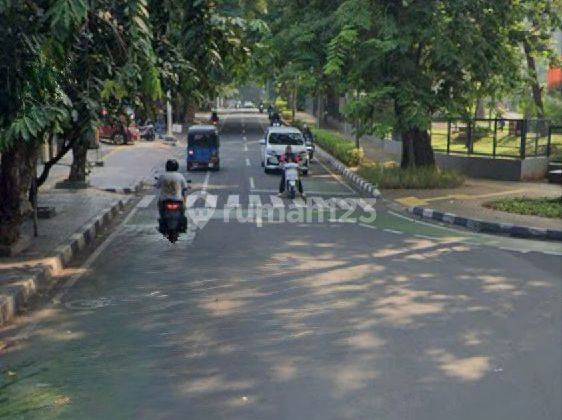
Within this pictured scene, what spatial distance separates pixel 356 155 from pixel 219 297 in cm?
2075

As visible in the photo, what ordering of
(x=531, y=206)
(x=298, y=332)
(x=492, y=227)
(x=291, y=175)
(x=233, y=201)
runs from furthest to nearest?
(x=291, y=175) < (x=233, y=201) < (x=531, y=206) < (x=492, y=227) < (x=298, y=332)

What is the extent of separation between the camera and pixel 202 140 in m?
29.0

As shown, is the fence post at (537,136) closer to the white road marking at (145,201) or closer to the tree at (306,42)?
the tree at (306,42)

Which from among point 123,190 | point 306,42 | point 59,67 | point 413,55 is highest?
point 306,42

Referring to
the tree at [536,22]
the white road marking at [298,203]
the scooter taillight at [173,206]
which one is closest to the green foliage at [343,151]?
the tree at [536,22]

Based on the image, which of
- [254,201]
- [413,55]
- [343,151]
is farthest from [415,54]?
[343,151]

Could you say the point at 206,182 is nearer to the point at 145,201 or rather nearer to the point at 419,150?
the point at 145,201

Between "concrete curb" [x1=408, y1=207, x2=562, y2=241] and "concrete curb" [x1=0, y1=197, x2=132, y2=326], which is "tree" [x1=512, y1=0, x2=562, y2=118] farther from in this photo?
"concrete curb" [x1=0, y1=197, x2=132, y2=326]

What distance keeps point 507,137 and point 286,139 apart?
8.17 metres

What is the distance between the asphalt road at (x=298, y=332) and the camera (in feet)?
19.5

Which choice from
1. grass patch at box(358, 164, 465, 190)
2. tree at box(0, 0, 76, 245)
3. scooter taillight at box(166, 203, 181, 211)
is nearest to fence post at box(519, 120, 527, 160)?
grass patch at box(358, 164, 465, 190)

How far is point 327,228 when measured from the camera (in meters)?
15.2

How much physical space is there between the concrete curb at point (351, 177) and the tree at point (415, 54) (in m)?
1.82

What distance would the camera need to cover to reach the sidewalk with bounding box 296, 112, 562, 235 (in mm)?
15734
